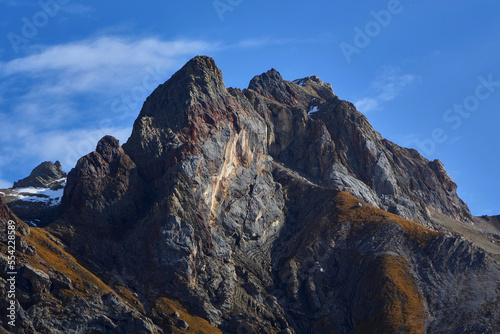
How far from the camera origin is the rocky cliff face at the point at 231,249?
479 ft

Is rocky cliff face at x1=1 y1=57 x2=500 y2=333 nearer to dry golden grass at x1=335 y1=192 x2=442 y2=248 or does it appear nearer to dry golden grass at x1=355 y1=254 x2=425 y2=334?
dry golden grass at x1=355 y1=254 x2=425 y2=334

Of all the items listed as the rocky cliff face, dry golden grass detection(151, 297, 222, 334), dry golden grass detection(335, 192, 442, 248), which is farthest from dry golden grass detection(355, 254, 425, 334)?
dry golden grass detection(151, 297, 222, 334)

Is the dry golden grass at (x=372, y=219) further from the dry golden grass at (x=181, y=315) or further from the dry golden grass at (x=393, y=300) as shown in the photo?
the dry golden grass at (x=181, y=315)

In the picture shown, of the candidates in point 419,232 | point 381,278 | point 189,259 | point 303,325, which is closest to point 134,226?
point 189,259

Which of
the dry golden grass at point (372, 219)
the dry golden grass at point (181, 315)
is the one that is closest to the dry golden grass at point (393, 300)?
the dry golden grass at point (372, 219)

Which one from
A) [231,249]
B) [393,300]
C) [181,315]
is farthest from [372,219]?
[181,315]

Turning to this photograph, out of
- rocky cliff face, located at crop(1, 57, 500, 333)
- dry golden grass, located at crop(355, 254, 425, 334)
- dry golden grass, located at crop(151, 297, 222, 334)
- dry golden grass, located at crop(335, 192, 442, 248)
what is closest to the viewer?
dry golden grass, located at crop(151, 297, 222, 334)

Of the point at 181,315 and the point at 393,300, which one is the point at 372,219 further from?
the point at 181,315

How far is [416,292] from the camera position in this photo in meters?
155

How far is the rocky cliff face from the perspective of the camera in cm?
14612

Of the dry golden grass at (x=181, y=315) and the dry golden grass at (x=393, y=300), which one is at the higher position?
the dry golden grass at (x=393, y=300)

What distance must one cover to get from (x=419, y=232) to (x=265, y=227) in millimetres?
42885

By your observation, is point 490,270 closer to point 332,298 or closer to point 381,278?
point 381,278

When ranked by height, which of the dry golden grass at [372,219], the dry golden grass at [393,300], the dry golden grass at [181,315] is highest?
the dry golden grass at [372,219]
